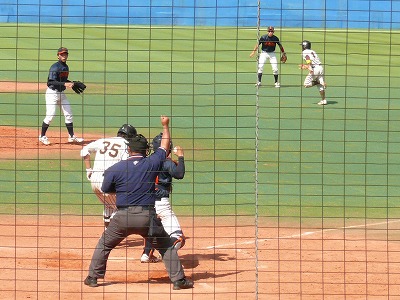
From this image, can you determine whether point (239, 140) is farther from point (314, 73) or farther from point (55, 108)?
point (314, 73)

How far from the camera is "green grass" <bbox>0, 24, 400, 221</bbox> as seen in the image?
1249cm

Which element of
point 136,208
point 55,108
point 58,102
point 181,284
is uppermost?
point 58,102

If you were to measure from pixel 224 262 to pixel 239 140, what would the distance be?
8.39m

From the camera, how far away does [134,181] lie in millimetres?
9883

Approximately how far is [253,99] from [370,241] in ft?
41.7

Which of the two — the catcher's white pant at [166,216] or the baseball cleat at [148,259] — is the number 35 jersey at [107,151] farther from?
the baseball cleat at [148,259]

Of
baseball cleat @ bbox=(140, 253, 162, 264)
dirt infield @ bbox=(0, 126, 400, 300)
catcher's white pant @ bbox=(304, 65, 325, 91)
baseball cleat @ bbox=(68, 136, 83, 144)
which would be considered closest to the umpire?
dirt infield @ bbox=(0, 126, 400, 300)

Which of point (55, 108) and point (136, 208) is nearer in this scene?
point (136, 208)

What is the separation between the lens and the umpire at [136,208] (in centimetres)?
986

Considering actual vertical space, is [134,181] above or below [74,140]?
below

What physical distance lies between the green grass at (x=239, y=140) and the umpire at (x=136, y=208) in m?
0.50

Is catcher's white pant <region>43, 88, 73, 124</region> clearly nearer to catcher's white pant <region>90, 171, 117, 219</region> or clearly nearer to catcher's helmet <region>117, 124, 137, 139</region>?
catcher's white pant <region>90, 171, 117, 219</region>

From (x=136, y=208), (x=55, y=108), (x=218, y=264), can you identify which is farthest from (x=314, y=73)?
(x=136, y=208)

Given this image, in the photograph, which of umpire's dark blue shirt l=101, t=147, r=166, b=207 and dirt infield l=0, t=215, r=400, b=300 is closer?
umpire's dark blue shirt l=101, t=147, r=166, b=207
